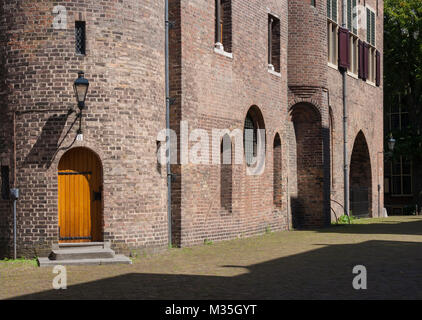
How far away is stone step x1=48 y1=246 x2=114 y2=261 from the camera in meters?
13.3

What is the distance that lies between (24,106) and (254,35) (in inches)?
324

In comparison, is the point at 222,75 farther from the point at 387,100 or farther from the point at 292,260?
the point at 387,100

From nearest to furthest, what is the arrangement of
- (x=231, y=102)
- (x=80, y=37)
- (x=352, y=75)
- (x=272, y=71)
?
(x=80, y=37) < (x=231, y=102) < (x=272, y=71) < (x=352, y=75)

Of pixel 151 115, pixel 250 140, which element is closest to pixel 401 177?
pixel 250 140

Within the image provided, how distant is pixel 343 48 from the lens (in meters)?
26.2

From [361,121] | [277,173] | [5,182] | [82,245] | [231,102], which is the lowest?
[82,245]

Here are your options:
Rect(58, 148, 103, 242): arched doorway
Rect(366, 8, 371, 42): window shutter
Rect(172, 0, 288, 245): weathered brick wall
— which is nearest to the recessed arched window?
Rect(172, 0, 288, 245): weathered brick wall

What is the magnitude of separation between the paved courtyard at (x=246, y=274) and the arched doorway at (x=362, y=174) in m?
12.6

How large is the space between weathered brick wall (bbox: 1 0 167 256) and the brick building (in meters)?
0.02

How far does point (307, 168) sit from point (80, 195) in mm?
10545

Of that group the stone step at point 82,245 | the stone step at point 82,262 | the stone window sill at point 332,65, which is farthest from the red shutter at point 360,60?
the stone step at point 82,262

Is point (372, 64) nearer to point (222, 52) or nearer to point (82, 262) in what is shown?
point (222, 52)

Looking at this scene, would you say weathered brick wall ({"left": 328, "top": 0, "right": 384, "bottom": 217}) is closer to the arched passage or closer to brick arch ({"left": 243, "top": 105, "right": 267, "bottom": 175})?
the arched passage

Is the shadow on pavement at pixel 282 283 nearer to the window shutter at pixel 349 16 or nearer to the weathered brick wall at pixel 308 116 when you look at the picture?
the weathered brick wall at pixel 308 116
